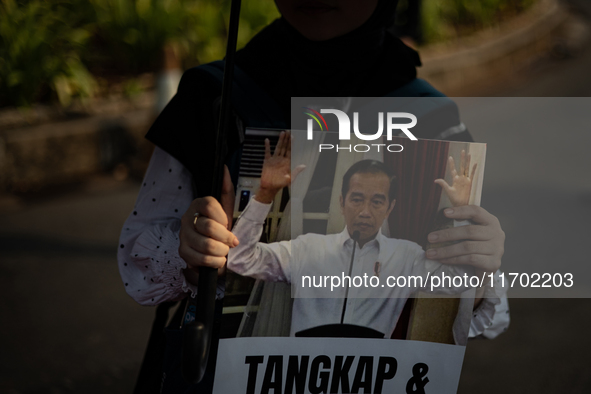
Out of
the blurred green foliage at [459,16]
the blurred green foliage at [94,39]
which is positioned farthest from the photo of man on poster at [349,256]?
the blurred green foliage at [459,16]

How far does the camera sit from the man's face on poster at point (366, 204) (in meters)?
0.96

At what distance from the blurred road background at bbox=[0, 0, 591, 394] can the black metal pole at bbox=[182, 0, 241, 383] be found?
178cm

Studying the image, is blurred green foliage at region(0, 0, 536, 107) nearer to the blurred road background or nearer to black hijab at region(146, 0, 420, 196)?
the blurred road background

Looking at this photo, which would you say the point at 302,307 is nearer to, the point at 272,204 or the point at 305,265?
the point at 305,265

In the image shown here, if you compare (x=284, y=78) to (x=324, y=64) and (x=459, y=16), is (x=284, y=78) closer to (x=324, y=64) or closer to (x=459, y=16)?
(x=324, y=64)

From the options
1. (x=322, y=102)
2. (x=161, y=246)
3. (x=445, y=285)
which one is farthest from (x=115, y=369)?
(x=445, y=285)

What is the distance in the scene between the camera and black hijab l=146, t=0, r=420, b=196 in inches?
47.8

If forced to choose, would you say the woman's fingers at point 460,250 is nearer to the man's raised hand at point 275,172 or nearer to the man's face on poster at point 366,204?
the man's face on poster at point 366,204

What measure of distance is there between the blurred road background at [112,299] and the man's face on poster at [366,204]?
1.57 m

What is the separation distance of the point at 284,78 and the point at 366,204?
40 cm

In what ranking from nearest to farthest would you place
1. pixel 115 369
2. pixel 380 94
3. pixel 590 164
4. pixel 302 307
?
pixel 302 307, pixel 380 94, pixel 115 369, pixel 590 164

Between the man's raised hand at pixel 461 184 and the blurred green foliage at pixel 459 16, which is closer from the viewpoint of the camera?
the man's raised hand at pixel 461 184

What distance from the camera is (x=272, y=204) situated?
3.13ft

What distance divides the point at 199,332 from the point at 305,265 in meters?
0.23
